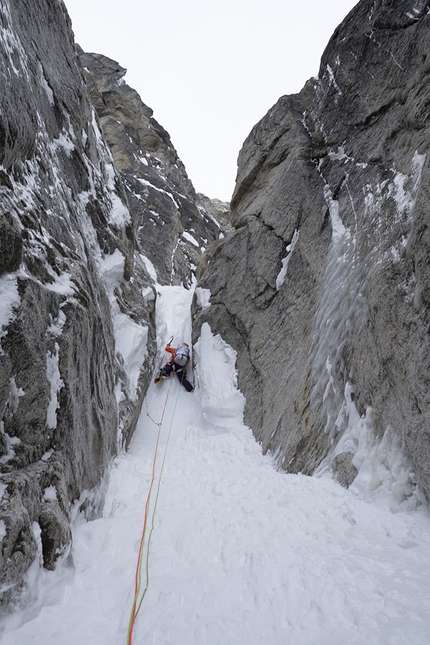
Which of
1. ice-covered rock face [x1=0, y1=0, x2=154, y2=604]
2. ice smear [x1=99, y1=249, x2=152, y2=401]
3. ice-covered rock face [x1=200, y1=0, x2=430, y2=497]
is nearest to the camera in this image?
ice-covered rock face [x1=0, y1=0, x2=154, y2=604]

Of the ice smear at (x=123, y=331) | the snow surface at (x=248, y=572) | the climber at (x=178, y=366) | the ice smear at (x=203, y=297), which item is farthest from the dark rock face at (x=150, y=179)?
the snow surface at (x=248, y=572)

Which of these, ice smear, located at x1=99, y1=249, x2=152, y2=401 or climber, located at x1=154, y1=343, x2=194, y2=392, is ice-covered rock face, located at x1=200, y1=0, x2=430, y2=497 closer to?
climber, located at x1=154, y1=343, x2=194, y2=392

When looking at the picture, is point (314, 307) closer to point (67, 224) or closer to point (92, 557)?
point (67, 224)

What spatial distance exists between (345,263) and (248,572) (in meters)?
5.16

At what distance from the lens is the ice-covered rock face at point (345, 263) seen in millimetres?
4609

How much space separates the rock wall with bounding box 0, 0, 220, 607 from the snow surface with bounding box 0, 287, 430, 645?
1.45 feet

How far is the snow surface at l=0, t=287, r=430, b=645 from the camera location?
2.86 m

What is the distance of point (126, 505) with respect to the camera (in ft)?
19.0

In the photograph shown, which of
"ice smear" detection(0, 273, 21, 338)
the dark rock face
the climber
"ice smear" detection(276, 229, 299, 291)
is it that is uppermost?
the dark rock face

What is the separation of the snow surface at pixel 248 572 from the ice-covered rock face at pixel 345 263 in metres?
0.65

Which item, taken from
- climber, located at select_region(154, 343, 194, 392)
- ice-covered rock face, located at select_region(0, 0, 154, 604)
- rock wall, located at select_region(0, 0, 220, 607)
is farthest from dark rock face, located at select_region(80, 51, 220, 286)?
ice-covered rock face, located at select_region(0, 0, 154, 604)

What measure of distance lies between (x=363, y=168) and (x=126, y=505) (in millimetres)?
7450

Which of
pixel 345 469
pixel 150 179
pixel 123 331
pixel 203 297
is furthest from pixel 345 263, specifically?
pixel 150 179

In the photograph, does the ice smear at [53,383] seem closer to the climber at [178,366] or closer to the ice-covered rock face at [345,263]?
the ice-covered rock face at [345,263]
